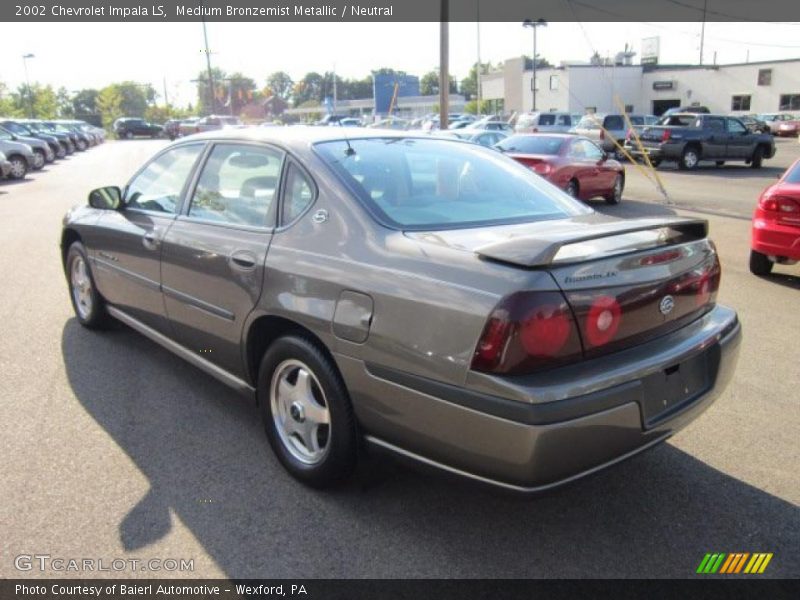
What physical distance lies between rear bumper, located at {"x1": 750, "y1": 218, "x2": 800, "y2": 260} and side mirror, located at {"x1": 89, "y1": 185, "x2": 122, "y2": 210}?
599 cm

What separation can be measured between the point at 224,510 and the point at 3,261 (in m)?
6.86

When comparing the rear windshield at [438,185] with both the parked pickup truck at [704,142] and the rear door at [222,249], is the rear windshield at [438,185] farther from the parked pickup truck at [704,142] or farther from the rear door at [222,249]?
the parked pickup truck at [704,142]

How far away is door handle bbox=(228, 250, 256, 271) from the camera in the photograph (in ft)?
10.5

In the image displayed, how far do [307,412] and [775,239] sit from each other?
5.55m

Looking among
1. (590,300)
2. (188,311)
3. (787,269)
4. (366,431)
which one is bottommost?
(787,269)

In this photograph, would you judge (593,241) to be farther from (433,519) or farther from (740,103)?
(740,103)

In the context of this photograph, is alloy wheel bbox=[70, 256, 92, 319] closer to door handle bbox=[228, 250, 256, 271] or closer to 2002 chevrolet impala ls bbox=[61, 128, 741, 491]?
2002 chevrolet impala ls bbox=[61, 128, 741, 491]

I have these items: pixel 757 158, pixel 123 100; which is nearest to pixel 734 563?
pixel 757 158

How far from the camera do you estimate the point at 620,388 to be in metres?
2.38

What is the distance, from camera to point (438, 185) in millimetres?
3428

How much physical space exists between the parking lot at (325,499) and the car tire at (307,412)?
5.3 inches

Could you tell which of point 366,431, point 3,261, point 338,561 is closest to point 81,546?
point 338,561

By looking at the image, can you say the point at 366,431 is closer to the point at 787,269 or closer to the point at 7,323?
the point at 7,323

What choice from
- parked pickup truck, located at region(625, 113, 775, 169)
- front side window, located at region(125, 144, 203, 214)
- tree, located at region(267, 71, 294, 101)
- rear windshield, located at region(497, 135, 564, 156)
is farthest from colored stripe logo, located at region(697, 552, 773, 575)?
tree, located at region(267, 71, 294, 101)
